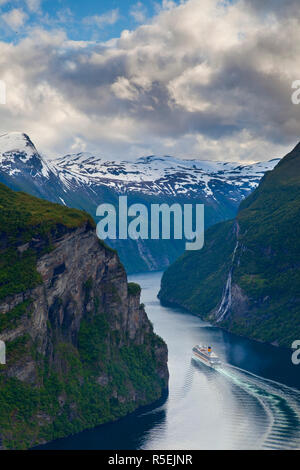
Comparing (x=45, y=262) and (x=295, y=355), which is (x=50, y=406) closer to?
(x=45, y=262)

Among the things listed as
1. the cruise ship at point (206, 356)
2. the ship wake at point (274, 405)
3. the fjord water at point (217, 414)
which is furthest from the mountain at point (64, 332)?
the ship wake at point (274, 405)

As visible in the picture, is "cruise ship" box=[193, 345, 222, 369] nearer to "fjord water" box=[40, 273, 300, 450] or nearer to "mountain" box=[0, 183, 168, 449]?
"fjord water" box=[40, 273, 300, 450]

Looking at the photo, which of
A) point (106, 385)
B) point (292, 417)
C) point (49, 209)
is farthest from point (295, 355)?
point (49, 209)

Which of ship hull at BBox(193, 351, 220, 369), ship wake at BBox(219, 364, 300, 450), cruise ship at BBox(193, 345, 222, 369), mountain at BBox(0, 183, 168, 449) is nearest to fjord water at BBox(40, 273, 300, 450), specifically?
ship wake at BBox(219, 364, 300, 450)

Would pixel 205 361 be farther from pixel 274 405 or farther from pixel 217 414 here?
pixel 217 414
